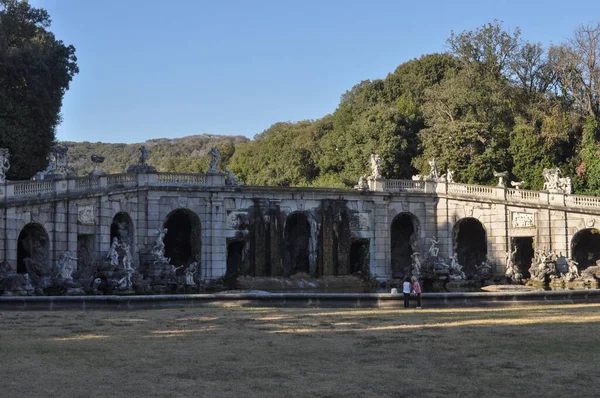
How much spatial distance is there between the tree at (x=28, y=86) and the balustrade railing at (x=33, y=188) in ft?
37.0

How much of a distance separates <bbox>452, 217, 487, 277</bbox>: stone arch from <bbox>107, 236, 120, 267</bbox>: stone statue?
75.5 ft

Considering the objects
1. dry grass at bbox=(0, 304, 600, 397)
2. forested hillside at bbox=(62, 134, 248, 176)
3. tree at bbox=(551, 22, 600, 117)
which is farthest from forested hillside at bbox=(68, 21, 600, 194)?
forested hillside at bbox=(62, 134, 248, 176)

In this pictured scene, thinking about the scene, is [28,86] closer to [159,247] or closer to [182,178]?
[182,178]

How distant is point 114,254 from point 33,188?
17.5 feet

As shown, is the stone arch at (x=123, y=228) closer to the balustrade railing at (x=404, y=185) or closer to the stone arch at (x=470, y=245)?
the balustrade railing at (x=404, y=185)

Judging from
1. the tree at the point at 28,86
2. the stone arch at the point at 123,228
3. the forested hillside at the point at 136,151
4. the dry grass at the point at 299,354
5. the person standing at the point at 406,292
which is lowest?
the dry grass at the point at 299,354

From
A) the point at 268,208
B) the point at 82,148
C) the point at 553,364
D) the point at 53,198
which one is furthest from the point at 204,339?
the point at 82,148

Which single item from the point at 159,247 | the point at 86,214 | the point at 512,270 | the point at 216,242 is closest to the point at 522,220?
the point at 512,270

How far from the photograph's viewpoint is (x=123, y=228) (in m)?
50.8

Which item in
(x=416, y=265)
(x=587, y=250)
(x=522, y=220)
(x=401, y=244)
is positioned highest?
(x=522, y=220)

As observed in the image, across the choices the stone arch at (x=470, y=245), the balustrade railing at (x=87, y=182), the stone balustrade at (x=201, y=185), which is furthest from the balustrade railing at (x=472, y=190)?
the balustrade railing at (x=87, y=182)

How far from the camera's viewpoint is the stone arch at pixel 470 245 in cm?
5941

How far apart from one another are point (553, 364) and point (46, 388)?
32.5 ft

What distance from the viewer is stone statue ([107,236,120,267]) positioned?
4638 centimetres
